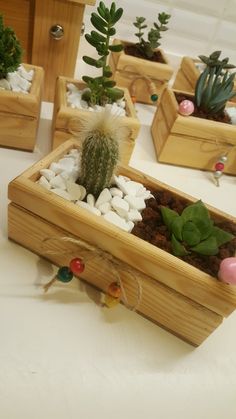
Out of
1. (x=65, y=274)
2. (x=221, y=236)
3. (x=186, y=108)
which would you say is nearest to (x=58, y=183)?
(x=65, y=274)

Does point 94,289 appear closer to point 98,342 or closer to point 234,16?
point 98,342

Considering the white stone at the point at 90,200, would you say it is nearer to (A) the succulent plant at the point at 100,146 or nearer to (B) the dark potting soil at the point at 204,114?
(A) the succulent plant at the point at 100,146

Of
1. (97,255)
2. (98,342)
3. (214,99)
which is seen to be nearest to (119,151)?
(97,255)

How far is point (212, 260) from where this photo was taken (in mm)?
417

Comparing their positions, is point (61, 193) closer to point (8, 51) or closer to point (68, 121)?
point (68, 121)

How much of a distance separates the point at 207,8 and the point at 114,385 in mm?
1015

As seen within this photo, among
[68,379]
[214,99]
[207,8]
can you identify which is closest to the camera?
[68,379]

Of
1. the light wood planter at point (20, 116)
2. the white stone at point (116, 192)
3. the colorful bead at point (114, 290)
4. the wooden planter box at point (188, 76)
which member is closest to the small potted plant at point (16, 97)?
the light wood planter at point (20, 116)

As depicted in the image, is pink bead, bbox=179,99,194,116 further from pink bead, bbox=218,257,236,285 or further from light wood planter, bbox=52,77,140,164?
pink bead, bbox=218,257,236,285

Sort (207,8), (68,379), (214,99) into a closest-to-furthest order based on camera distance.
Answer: (68,379) < (214,99) < (207,8)

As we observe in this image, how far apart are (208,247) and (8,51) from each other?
47 cm

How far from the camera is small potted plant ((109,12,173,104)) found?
828 millimetres

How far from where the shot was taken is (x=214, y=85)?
68 cm

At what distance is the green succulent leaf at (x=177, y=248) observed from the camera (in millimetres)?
405
